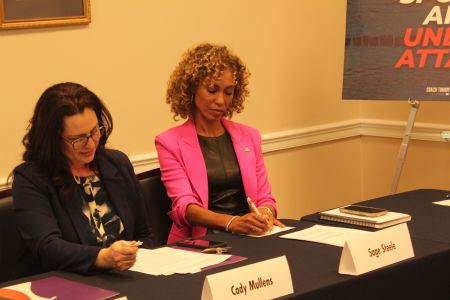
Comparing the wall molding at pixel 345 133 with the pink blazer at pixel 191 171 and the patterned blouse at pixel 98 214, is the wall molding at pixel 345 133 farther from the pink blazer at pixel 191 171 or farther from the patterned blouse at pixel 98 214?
the patterned blouse at pixel 98 214

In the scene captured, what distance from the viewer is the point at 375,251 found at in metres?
2.39

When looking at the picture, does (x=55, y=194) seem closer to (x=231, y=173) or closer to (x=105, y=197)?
(x=105, y=197)

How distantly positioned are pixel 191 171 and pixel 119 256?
3.11ft

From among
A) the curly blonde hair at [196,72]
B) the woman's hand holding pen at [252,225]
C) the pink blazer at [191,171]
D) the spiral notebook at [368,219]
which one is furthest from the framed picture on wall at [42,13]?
the spiral notebook at [368,219]

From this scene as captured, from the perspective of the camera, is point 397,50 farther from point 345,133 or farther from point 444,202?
point 444,202

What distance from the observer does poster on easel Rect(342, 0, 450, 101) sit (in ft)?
13.6

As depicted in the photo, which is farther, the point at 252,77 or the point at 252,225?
the point at 252,77

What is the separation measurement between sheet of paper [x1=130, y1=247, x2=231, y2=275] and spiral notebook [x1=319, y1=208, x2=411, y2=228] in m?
0.61

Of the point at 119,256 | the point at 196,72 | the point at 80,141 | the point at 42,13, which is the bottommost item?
the point at 119,256

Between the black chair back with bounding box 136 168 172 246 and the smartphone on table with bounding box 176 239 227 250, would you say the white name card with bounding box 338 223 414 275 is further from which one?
the black chair back with bounding box 136 168 172 246

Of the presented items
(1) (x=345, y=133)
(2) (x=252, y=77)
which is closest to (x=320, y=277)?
(2) (x=252, y=77)

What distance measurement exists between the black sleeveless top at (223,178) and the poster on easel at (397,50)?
1388 mm

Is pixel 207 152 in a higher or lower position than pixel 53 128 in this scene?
lower

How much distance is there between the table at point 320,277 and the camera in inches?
85.7
